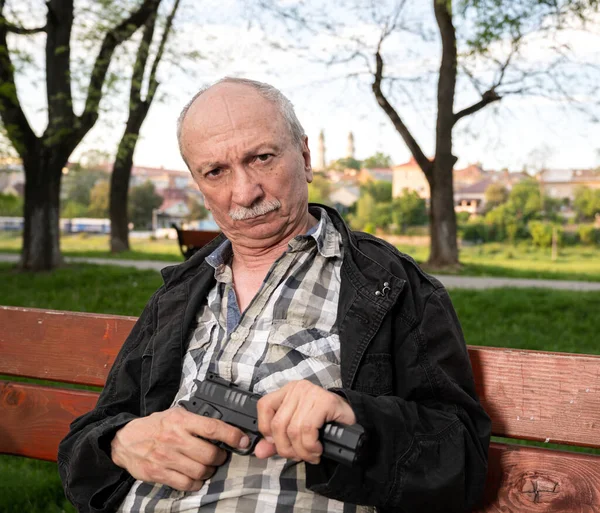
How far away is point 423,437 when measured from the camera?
1771 millimetres

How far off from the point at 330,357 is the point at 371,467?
13.9 inches

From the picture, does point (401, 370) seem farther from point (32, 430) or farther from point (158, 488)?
point (32, 430)

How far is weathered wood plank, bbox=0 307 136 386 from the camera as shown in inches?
99.5

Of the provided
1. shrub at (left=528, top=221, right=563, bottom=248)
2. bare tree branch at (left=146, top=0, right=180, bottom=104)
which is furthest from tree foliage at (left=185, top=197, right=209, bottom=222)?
bare tree branch at (left=146, top=0, right=180, bottom=104)

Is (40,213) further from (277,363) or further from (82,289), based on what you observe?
(277,363)

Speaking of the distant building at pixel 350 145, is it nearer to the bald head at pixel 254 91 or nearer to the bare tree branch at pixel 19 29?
the bare tree branch at pixel 19 29

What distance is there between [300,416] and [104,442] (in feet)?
2.22

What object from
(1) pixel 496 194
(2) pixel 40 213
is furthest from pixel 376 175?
(2) pixel 40 213

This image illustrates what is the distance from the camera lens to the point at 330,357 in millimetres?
2004

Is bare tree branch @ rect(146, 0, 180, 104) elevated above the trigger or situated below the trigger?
above

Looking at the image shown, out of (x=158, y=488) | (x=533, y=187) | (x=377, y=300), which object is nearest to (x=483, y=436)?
(x=377, y=300)


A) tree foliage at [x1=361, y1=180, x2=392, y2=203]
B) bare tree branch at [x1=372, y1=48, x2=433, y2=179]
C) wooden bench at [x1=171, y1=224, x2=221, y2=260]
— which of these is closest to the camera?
wooden bench at [x1=171, y1=224, x2=221, y2=260]

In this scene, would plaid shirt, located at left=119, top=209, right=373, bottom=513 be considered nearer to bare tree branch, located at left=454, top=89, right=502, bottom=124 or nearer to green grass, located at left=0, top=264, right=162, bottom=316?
green grass, located at left=0, top=264, right=162, bottom=316

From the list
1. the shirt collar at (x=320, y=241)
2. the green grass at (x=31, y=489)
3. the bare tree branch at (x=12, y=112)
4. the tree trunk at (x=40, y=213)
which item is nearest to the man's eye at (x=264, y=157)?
the shirt collar at (x=320, y=241)
